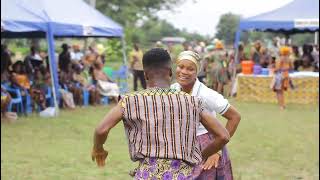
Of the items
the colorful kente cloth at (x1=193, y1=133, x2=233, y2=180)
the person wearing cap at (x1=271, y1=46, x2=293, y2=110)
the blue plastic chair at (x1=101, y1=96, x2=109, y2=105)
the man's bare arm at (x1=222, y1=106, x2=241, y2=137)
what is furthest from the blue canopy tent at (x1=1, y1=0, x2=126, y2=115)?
the man's bare arm at (x1=222, y1=106, x2=241, y2=137)

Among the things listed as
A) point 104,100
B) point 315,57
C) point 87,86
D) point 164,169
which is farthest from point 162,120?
point 315,57

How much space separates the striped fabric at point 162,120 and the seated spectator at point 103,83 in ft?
39.0

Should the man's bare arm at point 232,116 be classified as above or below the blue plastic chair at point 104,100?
above

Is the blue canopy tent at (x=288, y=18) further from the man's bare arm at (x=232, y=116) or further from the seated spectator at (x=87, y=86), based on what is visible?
the man's bare arm at (x=232, y=116)

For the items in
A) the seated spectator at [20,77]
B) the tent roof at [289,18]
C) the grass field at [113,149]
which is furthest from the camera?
the tent roof at [289,18]

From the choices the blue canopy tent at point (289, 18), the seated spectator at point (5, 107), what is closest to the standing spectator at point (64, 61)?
the seated spectator at point (5, 107)

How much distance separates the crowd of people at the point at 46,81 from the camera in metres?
12.0

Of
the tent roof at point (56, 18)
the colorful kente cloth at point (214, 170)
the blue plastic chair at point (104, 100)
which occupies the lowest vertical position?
the blue plastic chair at point (104, 100)

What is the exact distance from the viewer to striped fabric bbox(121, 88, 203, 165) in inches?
110

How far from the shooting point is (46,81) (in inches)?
508

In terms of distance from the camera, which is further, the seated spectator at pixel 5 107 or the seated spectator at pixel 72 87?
the seated spectator at pixel 72 87

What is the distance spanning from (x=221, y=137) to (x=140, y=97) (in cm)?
42

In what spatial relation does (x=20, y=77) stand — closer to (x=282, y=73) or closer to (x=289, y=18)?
(x=282, y=73)

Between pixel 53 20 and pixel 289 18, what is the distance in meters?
6.03
